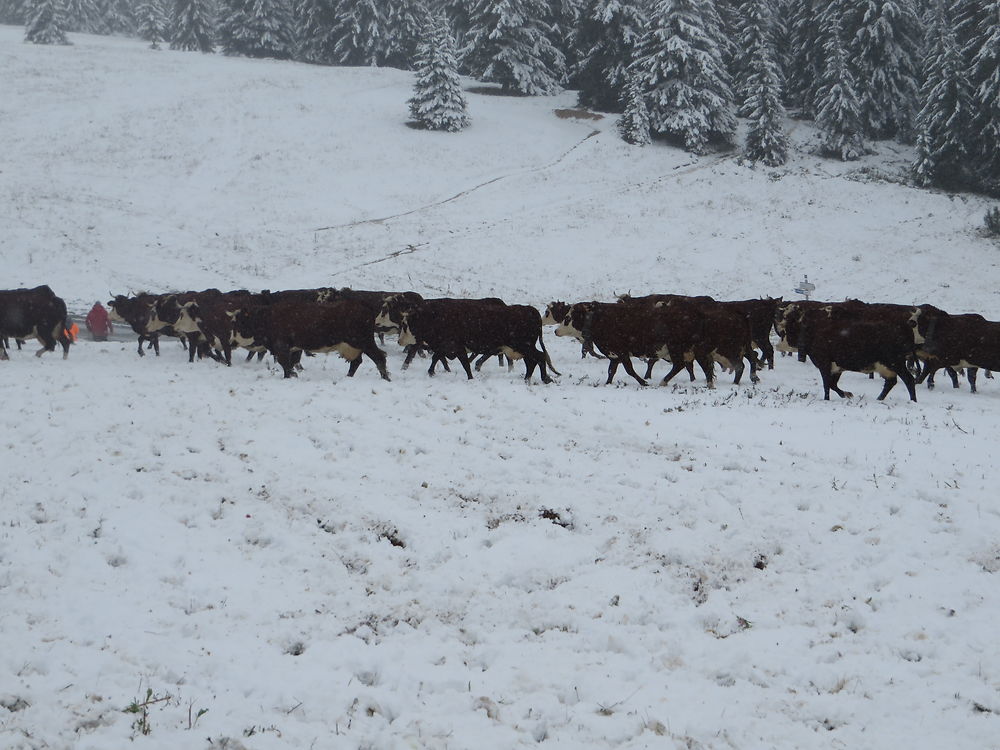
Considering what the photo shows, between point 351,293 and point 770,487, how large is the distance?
13.1 metres

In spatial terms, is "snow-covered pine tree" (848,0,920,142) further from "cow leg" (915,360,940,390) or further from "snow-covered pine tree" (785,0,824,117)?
"cow leg" (915,360,940,390)

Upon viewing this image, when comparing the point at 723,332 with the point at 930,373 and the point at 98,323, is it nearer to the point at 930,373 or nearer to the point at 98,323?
the point at 930,373

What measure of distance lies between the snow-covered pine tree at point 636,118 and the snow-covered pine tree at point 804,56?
12.1m

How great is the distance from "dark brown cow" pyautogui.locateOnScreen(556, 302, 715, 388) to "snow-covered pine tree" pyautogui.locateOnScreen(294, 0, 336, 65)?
6026 centimetres

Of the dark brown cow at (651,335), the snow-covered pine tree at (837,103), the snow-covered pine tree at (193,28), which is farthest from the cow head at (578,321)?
the snow-covered pine tree at (193,28)

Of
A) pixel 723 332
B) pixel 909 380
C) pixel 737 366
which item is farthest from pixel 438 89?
pixel 909 380

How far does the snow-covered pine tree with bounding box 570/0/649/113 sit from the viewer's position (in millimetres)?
50531

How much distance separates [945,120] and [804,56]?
50.1 ft

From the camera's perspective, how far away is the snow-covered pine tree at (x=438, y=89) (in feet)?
156

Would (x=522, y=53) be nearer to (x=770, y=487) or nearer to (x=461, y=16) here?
(x=461, y=16)

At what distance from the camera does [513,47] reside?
5534 centimetres

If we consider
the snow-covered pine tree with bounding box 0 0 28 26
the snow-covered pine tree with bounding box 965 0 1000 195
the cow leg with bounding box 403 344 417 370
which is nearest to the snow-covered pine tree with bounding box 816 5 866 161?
the snow-covered pine tree with bounding box 965 0 1000 195

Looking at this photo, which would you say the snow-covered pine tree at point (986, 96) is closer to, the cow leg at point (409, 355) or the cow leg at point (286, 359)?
the cow leg at point (409, 355)

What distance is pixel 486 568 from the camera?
23.6 ft
